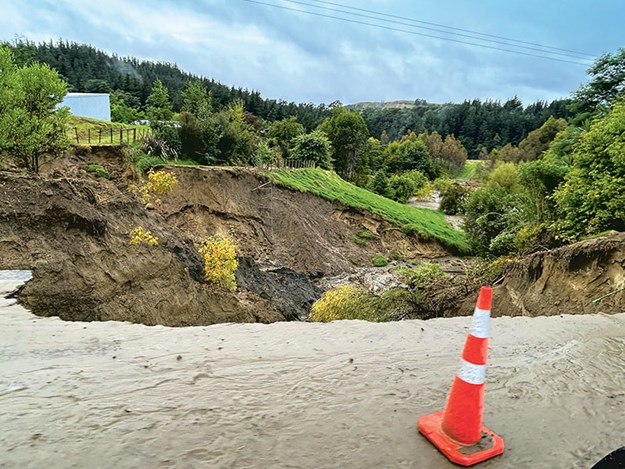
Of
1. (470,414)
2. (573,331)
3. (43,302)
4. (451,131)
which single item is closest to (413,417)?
(470,414)

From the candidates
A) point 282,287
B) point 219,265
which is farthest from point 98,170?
point 282,287

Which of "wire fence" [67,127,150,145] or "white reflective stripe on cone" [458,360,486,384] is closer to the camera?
"white reflective stripe on cone" [458,360,486,384]

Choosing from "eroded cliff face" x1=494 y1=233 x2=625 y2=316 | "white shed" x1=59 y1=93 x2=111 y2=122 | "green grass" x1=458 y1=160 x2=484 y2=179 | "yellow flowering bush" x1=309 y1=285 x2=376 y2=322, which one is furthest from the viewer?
"green grass" x1=458 y1=160 x2=484 y2=179

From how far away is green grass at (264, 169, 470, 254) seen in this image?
31.8 m

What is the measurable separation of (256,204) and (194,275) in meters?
12.8

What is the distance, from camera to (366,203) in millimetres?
34344

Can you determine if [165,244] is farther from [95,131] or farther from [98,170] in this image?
[95,131]

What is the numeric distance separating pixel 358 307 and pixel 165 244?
8468 mm

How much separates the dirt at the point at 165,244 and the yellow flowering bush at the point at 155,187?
0.76m

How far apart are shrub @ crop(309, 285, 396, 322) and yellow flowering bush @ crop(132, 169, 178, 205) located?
14.0 meters

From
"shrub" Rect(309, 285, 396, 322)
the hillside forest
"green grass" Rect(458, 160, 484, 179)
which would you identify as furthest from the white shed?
"green grass" Rect(458, 160, 484, 179)

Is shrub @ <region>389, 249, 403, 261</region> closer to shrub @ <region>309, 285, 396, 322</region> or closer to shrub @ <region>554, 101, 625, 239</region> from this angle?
shrub @ <region>309, 285, 396, 322</region>

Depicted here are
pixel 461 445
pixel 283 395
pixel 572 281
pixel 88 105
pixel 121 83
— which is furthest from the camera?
pixel 121 83

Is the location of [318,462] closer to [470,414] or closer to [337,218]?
[470,414]
